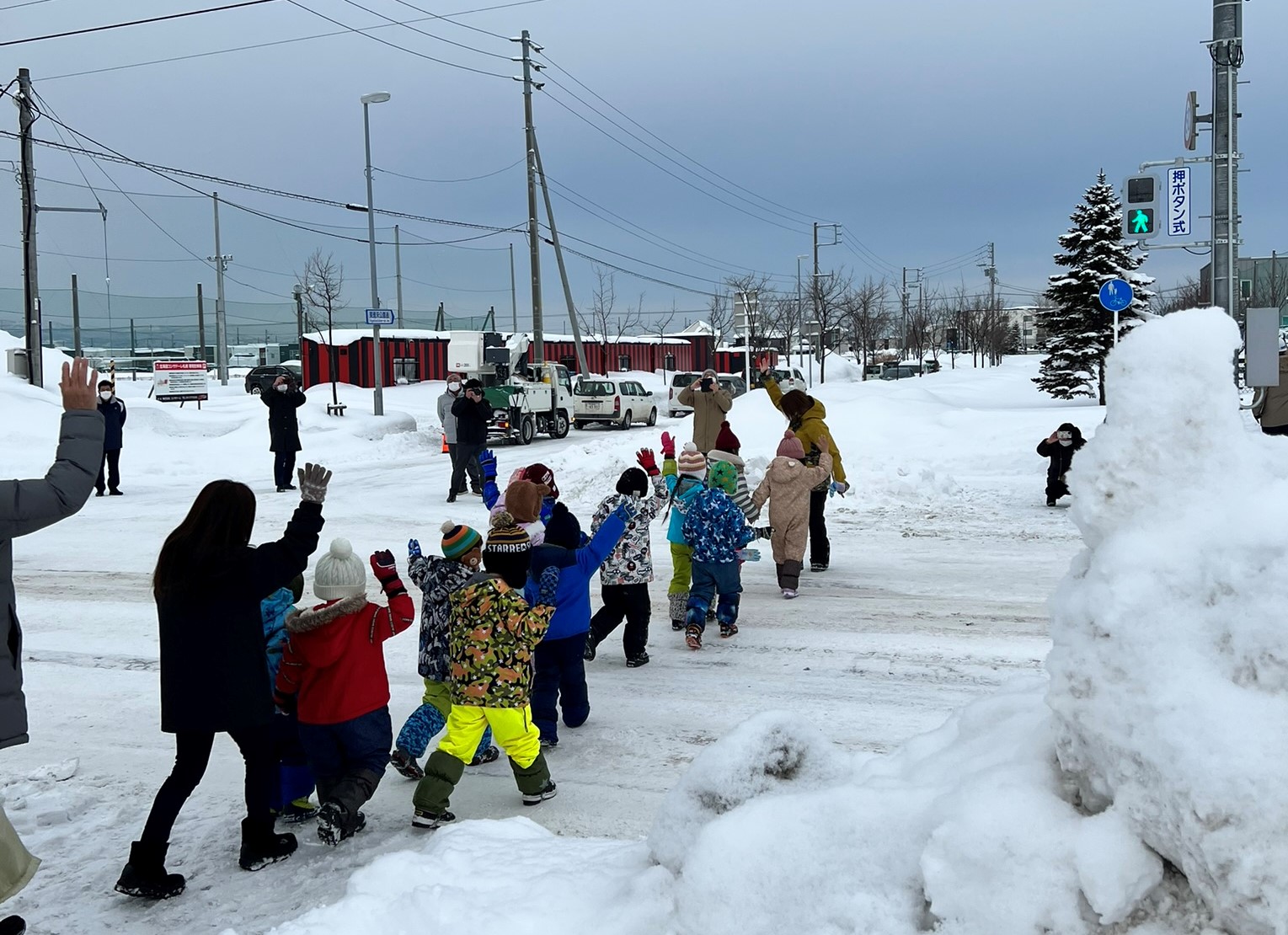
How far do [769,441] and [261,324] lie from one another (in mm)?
60686

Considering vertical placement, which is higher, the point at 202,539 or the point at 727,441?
the point at 727,441

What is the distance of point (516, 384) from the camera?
27359mm

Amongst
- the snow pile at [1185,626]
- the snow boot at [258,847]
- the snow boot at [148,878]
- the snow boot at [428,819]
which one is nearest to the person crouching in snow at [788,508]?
the snow boot at [428,819]

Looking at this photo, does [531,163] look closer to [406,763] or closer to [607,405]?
[607,405]

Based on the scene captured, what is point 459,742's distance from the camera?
15.5 feet

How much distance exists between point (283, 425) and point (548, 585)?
471 inches

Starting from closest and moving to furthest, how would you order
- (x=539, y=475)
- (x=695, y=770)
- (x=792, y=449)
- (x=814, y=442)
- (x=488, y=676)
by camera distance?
(x=695, y=770) → (x=488, y=676) → (x=539, y=475) → (x=792, y=449) → (x=814, y=442)

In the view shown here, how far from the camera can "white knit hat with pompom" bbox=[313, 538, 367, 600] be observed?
179 inches

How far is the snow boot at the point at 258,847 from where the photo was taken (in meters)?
4.32

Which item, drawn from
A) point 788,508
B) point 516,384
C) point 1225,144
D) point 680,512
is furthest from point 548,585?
point 516,384

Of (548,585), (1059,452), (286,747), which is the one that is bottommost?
(286,747)

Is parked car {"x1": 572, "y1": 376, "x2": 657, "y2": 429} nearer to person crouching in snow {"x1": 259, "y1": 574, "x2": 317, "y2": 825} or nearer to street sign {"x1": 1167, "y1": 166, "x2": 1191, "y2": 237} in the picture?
street sign {"x1": 1167, "y1": 166, "x2": 1191, "y2": 237}

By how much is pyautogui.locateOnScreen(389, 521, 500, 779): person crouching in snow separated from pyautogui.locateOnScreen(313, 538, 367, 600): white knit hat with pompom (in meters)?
0.46

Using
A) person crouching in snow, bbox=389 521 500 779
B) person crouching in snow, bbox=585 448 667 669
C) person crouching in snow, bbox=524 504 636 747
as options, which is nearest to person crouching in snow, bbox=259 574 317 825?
person crouching in snow, bbox=389 521 500 779
